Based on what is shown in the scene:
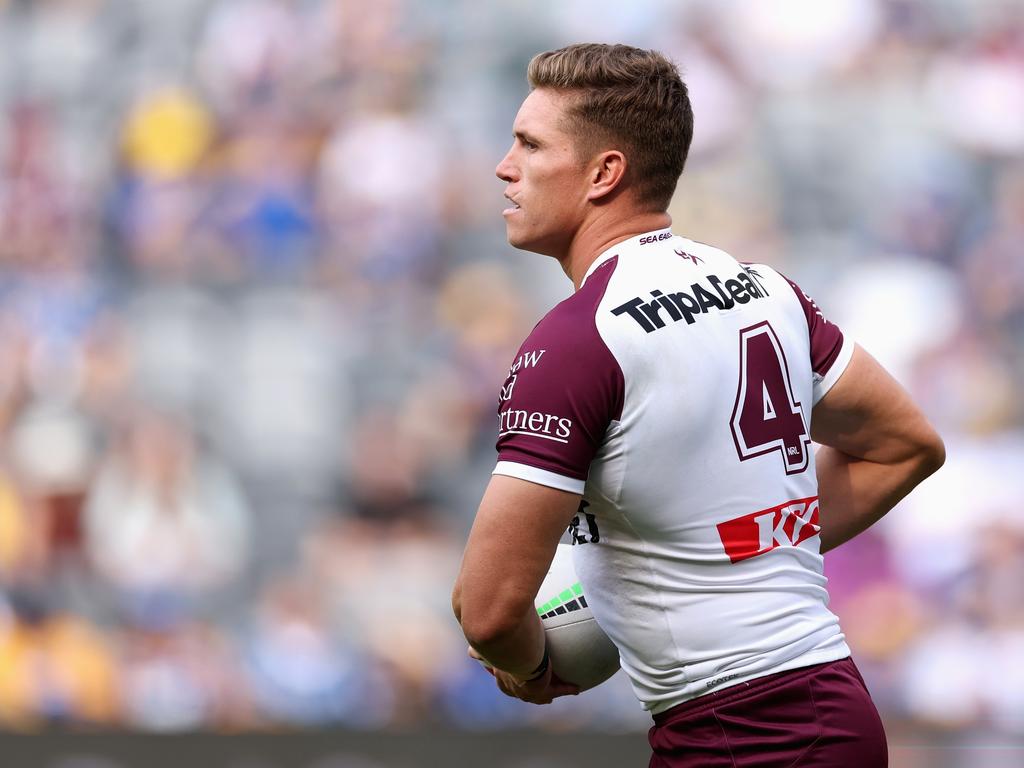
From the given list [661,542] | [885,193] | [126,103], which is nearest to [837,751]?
[661,542]

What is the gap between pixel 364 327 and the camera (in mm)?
7129

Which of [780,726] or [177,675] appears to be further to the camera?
[177,675]

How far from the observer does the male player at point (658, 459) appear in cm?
224

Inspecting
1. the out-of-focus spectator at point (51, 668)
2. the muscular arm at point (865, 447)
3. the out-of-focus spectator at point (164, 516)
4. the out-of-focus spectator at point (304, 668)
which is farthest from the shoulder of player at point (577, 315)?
the out-of-focus spectator at point (51, 668)

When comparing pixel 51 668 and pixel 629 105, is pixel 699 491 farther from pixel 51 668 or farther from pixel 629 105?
pixel 51 668

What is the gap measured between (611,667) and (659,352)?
2.34 feet

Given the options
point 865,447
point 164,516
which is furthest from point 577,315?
point 164,516

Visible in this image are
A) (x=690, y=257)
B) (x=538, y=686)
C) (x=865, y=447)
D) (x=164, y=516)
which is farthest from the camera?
(x=164, y=516)

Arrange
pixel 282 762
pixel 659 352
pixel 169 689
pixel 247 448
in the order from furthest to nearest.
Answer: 1. pixel 247 448
2. pixel 169 689
3. pixel 282 762
4. pixel 659 352

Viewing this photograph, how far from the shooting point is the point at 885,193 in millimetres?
7156

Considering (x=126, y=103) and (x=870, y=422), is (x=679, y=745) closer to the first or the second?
(x=870, y=422)

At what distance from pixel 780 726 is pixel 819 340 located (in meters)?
0.73

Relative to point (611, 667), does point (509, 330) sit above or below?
above

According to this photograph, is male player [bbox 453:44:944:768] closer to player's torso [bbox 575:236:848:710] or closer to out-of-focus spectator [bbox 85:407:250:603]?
player's torso [bbox 575:236:848:710]
